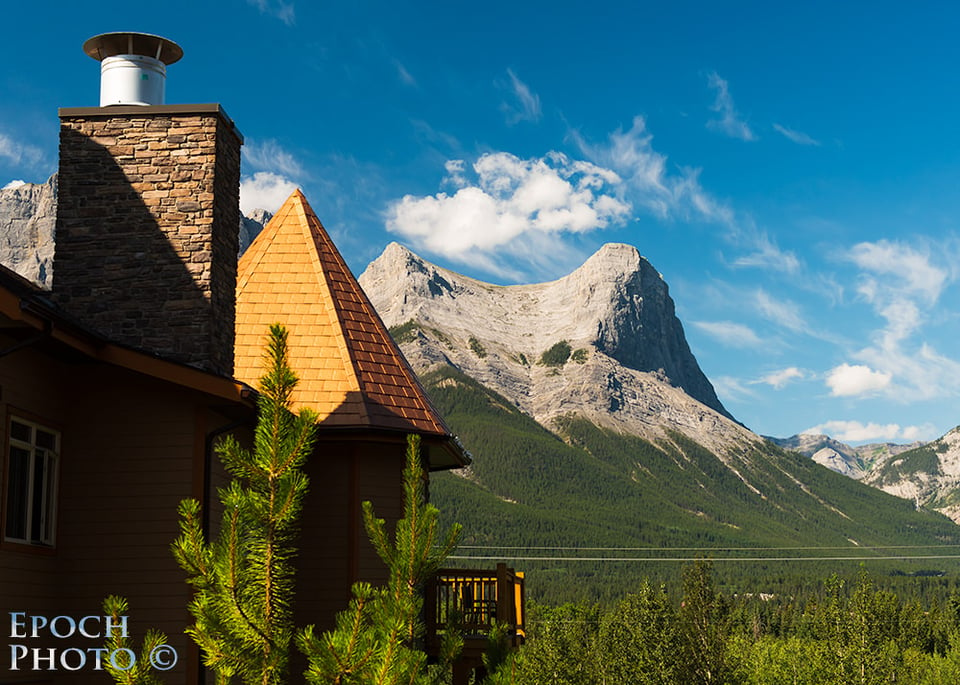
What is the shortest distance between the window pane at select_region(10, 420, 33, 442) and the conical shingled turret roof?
13.5 ft

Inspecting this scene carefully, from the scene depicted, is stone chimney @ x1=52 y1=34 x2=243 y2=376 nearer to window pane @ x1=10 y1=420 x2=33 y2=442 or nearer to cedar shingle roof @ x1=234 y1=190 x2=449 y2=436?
window pane @ x1=10 y1=420 x2=33 y2=442

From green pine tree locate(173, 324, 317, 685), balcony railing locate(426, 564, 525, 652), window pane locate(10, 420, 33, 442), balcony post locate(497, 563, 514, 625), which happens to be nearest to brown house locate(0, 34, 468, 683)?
window pane locate(10, 420, 33, 442)

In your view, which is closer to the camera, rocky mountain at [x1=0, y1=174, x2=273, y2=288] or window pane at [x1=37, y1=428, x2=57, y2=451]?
window pane at [x1=37, y1=428, x2=57, y2=451]

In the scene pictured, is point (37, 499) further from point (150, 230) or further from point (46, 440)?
point (150, 230)

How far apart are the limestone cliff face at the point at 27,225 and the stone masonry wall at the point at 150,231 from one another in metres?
158

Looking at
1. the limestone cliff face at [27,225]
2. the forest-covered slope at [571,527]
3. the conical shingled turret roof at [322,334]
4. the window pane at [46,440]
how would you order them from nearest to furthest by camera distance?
the window pane at [46,440] < the conical shingled turret roof at [322,334] < the forest-covered slope at [571,527] < the limestone cliff face at [27,225]

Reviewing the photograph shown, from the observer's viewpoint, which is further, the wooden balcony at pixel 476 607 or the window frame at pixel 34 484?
the wooden balcony at pixel 476 607

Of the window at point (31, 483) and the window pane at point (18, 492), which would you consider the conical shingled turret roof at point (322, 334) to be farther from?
the window pane at point (18, 492)

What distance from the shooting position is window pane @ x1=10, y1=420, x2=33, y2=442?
990 cm

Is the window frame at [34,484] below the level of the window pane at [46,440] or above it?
below

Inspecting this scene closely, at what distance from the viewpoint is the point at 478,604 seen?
47.5 feet

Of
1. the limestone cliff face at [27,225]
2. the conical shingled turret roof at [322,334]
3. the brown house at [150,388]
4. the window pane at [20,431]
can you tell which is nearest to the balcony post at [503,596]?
the brown house at [150,388]

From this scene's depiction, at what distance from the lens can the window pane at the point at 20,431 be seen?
9.90 metres

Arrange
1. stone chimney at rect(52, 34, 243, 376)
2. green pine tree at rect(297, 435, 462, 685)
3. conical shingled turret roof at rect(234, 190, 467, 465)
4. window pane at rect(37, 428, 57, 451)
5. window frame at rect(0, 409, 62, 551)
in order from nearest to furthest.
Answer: green pine tree at rect(297, 435, 462, 685), window frame at rect(0, 409, 62, 551), window pane at rect(37, 428, 57, 451), stone chimney at rect(52, 34, 243, 376), conical shingled turret roof at rect(234, 190, 467, 465)
